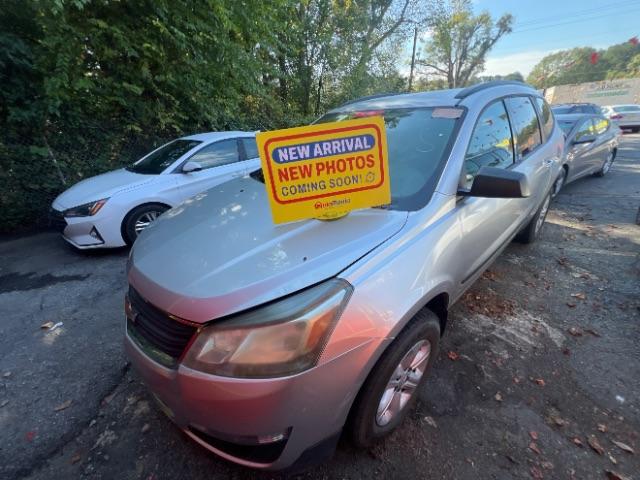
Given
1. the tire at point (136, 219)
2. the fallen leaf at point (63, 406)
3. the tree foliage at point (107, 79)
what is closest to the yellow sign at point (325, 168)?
the fallen leaf at point (63, 406)

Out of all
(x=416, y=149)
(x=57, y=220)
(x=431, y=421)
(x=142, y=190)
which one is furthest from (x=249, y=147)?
(x=431, y=421)

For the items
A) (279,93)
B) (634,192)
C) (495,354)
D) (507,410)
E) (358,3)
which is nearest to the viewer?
(507,410)

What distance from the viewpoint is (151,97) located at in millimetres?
6348

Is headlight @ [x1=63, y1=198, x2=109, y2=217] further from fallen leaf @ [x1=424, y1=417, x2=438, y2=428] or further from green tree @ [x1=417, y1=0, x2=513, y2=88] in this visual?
green tree @ [x1=417, y1=0, x2=513, y2=88]

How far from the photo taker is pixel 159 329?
1375 mm

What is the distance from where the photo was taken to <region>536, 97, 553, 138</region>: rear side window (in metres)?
3.30

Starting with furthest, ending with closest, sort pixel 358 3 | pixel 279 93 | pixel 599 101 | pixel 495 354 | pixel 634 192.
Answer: pixel 599 101 < pixel 358 3 < pixel 279 93 < pixel 634 192 < pixel 495 354

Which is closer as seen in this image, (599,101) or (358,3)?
(358,3)

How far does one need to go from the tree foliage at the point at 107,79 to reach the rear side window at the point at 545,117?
206 inches

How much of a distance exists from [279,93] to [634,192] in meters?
10.4

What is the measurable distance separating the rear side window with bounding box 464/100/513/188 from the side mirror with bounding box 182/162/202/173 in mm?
3544

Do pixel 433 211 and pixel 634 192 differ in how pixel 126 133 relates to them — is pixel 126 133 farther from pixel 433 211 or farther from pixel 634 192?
pixel 634 192

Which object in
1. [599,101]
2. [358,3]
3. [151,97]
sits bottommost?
[599,101]

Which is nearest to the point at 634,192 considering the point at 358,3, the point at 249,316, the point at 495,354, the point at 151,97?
the point at 495,354
